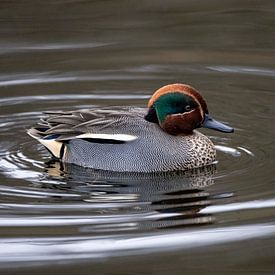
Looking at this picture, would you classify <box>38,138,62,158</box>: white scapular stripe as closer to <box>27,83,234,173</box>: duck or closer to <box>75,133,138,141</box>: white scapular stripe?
<box>27,83,234,173</box>: duck

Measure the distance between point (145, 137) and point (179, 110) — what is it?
340 mm

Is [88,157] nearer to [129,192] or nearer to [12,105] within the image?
[129,192]

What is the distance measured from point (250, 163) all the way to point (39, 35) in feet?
14.9

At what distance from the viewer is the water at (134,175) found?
21.5 feet

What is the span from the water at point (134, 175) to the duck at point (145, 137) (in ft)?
0.45

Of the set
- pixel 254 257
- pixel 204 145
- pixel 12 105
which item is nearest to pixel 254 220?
pixel 254 257

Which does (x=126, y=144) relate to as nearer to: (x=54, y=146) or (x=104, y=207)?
(x=54, y=146)

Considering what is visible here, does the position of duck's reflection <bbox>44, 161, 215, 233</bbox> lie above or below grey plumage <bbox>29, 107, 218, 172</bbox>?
below

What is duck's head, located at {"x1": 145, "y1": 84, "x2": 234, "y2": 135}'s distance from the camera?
8617 mm

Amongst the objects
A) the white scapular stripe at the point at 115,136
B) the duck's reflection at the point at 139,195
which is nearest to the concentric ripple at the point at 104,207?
the duck's reflection at the point at 139,195

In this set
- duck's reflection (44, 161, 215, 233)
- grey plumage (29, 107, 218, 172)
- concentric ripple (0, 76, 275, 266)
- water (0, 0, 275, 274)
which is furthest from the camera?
grey plumage (29, 107, 218, 172)

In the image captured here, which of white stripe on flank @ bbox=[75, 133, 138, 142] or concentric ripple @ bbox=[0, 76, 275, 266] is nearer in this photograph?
concentric ripple @ bbox=[0, 76, 275, 266]

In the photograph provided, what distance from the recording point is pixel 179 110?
866cm

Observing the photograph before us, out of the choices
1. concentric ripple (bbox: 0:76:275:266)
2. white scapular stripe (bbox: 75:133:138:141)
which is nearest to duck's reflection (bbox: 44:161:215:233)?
concentric ripple (bbox: 0:76:275:266)
